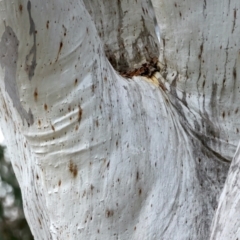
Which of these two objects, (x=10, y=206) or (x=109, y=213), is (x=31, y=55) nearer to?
(x=109, y=213)

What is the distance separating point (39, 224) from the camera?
1.24m

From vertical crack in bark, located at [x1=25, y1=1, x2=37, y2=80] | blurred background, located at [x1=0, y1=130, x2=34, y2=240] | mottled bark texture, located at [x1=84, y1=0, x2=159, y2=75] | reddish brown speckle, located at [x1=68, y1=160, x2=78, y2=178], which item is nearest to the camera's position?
vertical crack in bark, located at [x1=25, y1=1, x2=37, y2=80]

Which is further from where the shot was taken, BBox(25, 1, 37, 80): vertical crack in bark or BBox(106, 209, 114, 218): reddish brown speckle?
BBox(106, 209, 114, 218): reddish brown speckle

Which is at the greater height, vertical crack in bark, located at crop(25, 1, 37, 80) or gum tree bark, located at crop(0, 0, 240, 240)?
vertical crack in bark, located at crop(25, 1, 37, 80)

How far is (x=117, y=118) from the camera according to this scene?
105cm

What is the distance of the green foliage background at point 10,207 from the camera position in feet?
11.2

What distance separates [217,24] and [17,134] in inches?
17.5

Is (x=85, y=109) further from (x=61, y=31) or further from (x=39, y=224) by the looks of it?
(x=39, y=224)

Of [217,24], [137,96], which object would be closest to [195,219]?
[137,96]

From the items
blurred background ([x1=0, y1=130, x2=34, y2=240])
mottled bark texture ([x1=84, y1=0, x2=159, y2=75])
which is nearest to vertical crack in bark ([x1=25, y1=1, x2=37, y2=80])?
mottled bark texture ([x1=84, y1=0, x2=159, y2=75])

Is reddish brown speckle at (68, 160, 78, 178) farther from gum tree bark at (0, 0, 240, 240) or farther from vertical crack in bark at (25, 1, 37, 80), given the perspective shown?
vertical crack in bark at (25, 1, 37, 80)

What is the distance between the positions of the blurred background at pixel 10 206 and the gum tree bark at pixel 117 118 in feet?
7.17

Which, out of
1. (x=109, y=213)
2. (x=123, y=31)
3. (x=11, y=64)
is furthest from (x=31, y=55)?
(x=123, y=31)

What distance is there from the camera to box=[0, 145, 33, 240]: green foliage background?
134 inches
